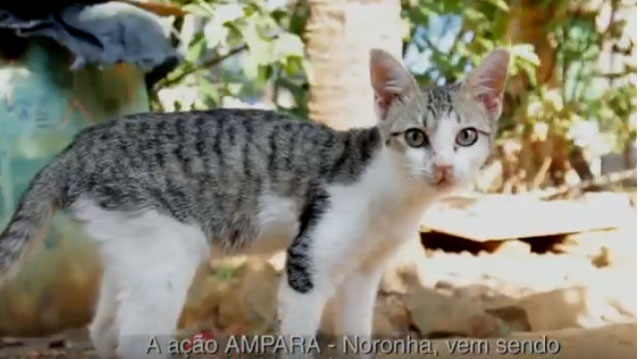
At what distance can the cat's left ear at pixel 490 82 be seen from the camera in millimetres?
1470

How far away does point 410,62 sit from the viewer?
5.53 ft

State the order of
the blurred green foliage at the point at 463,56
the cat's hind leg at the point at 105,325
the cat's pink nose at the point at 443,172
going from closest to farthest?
Answer: the cat's pink nose at the point at 443,172
the cat's hind leg at the point at 105,325
the blurred green foliage at the point at 463,56

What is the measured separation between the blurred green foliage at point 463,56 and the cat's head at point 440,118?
7.0 inches

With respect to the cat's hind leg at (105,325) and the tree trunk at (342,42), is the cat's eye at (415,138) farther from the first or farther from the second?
the cat's hind leg at (105,325)

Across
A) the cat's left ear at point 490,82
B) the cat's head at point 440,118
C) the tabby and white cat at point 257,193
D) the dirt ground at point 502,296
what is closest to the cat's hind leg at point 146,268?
the tabby and white cat at point 257,193

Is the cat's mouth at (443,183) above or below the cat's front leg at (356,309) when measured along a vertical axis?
above

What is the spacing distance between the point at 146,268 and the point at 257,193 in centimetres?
20

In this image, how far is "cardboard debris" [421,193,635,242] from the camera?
5.71ft

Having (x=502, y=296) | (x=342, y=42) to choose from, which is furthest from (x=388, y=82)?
(x=502, y=296)

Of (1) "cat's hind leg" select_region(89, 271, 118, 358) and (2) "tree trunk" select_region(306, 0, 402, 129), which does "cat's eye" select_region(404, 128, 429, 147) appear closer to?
(2) "tree trunk" select_region(306, 0, 402, 129)

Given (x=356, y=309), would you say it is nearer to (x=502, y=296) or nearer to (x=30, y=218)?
(x=502, y=296)

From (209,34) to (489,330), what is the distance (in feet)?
2.29

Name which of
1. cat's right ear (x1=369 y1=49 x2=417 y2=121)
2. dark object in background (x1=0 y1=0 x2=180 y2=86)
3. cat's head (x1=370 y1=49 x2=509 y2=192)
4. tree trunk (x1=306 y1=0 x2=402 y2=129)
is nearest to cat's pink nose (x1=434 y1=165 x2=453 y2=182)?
cat's head (x1=370 y1=49 x2=509 y2=192)

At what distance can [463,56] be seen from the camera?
5.55 feet
